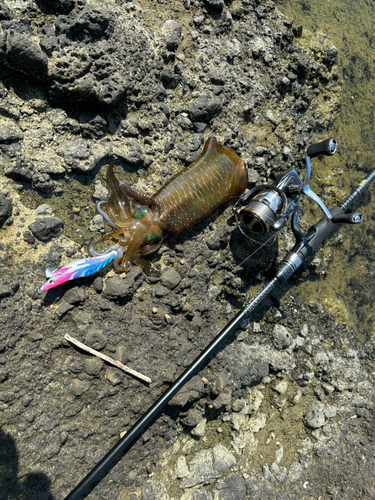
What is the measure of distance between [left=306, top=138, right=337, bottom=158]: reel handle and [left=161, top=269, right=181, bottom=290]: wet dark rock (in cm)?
161

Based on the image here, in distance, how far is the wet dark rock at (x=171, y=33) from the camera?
3.09m

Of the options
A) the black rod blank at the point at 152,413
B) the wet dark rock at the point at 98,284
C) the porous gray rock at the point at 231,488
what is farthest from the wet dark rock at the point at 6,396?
the porous gray rock at the point at 231,488

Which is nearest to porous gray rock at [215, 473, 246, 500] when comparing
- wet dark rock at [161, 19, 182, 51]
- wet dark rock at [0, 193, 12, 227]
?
wet dark rock at [0, 193, 12, 227]

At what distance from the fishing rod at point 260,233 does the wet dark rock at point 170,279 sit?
57 cm

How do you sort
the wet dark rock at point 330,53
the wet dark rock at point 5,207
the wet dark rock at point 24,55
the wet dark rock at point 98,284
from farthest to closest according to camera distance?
the wet dark rock at point 330,53
the wet dark rock at point 98,284
the wet dark rock at point 5,207
the wet dark rock at point 24,55

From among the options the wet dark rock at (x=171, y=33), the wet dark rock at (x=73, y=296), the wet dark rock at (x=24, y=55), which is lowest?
the wet dark rock at (x=73, y=296)

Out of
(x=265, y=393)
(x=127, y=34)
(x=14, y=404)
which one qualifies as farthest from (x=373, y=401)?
(x=127, y=34)

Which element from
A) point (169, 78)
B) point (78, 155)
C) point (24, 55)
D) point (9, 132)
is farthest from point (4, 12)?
point (169, 78)

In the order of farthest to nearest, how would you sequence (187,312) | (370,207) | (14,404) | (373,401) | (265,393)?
(370,207)
(373,401)
(265,393)
(187,312)
(14,404)

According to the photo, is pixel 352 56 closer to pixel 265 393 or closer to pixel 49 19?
pixel 49 19

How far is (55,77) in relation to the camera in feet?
8.56

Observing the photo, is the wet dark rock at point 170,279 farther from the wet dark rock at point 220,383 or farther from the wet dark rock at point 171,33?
the wet dark rock at point 171,33

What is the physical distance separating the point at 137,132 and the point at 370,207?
109 inches

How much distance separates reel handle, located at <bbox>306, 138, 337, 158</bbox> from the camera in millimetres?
3039
